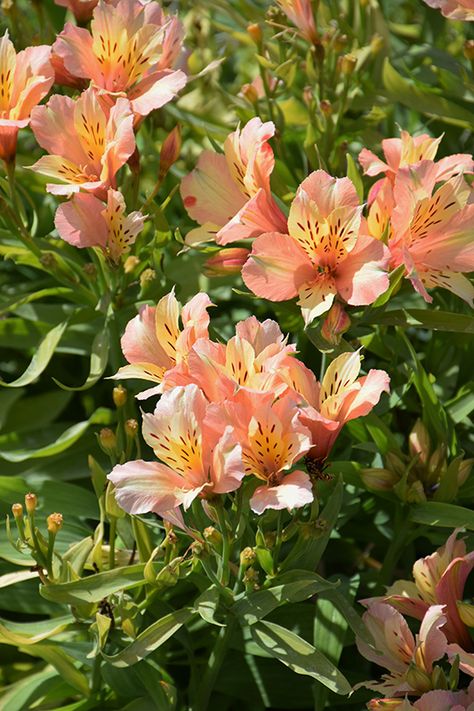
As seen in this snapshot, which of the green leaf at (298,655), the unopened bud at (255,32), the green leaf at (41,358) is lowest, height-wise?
the green leaf at (298,655)

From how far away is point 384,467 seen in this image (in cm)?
92

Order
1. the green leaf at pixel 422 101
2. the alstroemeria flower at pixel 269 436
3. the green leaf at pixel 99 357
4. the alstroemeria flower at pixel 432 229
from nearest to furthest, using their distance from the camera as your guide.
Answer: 1. the alstroemeria flower at pixel 269 436
2. the alstroemeria flower at pixel 432 229
3. the green leaf at pixel 99 357
4. the green leaf at pixel 422 101

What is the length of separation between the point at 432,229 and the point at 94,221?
28cm

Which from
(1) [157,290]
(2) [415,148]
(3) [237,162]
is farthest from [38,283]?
(2) [415,148]

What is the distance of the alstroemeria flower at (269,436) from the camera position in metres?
0.70

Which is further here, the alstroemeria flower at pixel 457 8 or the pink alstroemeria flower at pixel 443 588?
the alstroemeria flower at pixel 457 8

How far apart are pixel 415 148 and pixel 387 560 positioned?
1.20 feet

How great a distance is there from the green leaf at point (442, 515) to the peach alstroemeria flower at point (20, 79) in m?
0.48

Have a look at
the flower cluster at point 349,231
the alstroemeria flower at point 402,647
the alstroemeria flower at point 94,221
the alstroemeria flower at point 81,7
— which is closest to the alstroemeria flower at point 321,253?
the flower cluster at point 349,231

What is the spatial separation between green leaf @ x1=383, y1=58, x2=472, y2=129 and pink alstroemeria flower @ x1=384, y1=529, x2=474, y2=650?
0.52m

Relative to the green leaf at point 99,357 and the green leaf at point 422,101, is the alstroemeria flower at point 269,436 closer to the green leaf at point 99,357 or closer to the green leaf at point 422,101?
the green leaf at point 99,357

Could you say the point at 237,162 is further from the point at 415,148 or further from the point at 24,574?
the point at 24,574

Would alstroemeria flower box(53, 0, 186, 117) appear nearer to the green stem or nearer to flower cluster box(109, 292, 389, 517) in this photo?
flower cluster box(109, 292, 389, 517)

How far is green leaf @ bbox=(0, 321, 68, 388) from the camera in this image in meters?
0.95
